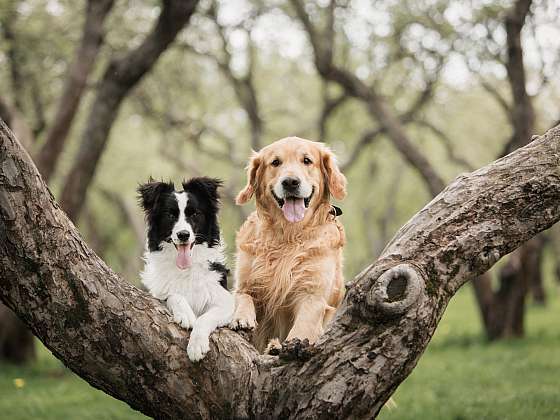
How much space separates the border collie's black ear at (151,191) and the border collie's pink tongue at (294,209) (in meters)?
0.81

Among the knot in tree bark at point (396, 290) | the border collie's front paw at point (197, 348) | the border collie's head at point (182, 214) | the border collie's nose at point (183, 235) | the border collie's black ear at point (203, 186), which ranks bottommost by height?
the border collie's front paw at point (197, 348)

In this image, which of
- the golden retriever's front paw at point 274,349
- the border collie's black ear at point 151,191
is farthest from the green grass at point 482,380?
the border collie's black ear at point 151,191

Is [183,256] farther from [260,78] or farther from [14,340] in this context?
[260,78]

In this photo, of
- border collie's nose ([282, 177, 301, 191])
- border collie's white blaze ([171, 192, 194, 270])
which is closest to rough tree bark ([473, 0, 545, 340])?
border collie's nose ([282, 177, 301, 191])

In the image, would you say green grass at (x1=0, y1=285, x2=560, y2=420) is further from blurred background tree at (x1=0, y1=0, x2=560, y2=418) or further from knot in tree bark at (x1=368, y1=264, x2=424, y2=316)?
knot in tree bark at (x1=368, y1=264, x2=424, y2=316)

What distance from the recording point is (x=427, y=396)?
8789mm

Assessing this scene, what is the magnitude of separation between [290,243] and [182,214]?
90 centimetres

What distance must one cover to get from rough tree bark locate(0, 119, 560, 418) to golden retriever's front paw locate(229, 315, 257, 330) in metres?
0.15

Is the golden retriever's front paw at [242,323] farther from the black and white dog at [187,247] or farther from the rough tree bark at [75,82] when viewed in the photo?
the rough tree bark at [75,82]

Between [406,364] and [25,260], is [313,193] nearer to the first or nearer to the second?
[406,364]

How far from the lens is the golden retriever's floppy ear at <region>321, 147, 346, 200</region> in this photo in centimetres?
527

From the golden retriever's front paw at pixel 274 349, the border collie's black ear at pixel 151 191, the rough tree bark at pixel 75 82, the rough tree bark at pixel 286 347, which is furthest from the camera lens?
the rough tree bark at pixel 75 82

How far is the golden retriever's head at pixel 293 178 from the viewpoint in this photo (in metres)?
5.02

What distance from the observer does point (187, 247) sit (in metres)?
4.70
